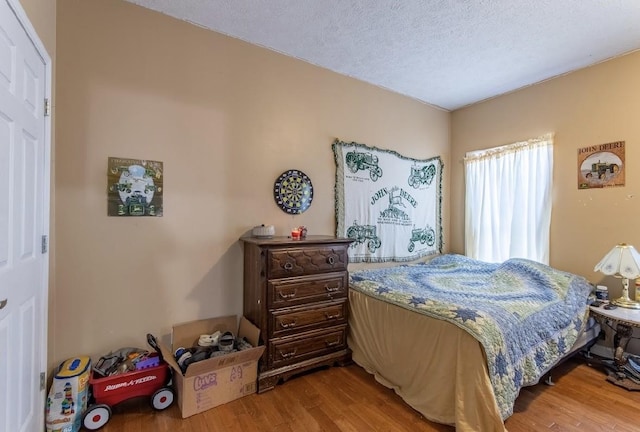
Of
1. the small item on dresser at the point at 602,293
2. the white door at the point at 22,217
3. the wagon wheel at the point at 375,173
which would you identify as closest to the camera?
the white door at the point at 22,217

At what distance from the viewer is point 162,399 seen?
6.01 ft

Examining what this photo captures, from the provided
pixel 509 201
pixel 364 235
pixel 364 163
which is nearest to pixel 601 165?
pixel 509 201

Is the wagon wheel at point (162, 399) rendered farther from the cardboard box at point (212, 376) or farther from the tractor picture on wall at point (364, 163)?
the tractor picture on wall at point (364, 163)

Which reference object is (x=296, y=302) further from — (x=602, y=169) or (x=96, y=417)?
(x=602, y=169)

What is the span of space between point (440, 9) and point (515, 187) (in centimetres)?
217

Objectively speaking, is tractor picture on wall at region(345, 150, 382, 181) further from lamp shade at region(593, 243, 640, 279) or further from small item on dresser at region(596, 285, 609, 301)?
small item on dresser at region(596, 285, 609, 301)

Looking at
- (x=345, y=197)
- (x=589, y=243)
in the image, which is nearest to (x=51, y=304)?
(x=345, y=197)

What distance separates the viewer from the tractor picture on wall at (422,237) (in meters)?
3.58

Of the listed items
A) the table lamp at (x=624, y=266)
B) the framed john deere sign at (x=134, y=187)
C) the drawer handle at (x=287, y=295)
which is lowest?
the drawer handle at (x=287, y=295)

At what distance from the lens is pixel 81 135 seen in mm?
1881

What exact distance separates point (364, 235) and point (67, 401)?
2.59 m

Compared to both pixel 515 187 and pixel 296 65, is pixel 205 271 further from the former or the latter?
pixel 515 187

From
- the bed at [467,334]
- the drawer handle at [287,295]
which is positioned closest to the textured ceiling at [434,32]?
the bed at [467,334]

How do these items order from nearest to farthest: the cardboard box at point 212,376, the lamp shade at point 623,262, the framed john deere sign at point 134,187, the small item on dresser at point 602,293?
the cardboard box at point 212,376
the framed john deere sign at point 134,187
the lamp shade at point 623,262
the small item on dresser at point 602,293
